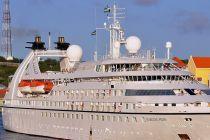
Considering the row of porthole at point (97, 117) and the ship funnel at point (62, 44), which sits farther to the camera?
the ship funnel at point (62, 44)

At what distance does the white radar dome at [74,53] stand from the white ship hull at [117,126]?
7799 millimetres

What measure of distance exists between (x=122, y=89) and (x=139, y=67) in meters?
3.07

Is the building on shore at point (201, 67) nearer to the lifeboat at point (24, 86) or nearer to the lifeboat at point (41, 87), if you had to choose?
the lifeboat at point (24, 86)

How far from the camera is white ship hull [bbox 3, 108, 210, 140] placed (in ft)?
184

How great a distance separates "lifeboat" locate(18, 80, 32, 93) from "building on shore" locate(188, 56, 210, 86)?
36081mm

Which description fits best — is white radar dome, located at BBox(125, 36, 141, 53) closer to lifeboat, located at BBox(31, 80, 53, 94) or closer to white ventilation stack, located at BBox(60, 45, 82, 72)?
lifeboat, located at BBox(31, 80, 53, 94)

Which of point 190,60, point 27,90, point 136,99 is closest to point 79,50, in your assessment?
point 27,90

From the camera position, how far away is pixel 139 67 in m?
61.1

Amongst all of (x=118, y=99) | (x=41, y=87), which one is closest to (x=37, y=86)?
(x=41, y=87)

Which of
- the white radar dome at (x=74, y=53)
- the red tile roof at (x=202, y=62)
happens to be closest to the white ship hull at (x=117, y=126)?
the white radar dome at (x=74, y=53)

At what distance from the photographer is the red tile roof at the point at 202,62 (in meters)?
107

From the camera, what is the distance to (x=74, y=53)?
7594cm

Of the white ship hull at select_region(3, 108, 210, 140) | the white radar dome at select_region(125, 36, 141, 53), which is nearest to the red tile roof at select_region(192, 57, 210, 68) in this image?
the white ship hull at select_region(3, 108, 210, 140)

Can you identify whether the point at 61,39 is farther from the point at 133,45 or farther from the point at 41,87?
the point at 133,45
